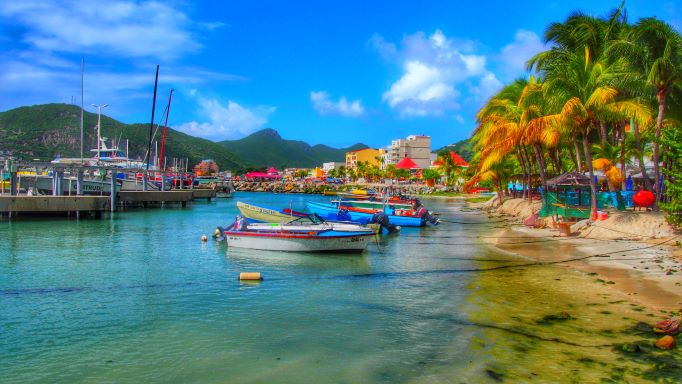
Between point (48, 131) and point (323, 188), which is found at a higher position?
point (48, 131)

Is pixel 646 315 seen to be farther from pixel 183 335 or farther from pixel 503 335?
pixel 183 335

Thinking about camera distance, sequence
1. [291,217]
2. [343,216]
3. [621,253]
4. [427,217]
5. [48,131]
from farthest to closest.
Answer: [48,131]
[427,217]
[343,216]
[291,217]
[621,253]

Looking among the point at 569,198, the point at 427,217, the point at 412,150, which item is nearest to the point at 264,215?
the point at 427,217

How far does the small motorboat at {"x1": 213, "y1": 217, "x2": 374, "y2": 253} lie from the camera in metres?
22.5

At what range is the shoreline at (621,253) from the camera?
13.9m

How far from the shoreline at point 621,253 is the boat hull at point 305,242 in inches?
281

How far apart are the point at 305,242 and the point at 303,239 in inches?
7.5

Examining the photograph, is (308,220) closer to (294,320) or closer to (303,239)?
(303,239)

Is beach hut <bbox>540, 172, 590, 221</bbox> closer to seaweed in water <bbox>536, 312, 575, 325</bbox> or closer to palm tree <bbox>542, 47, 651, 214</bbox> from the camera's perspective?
palm tree <bbox>542, 47, 651, 214</bbox>

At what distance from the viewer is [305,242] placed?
22.7m

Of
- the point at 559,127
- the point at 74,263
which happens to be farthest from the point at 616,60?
the point at 74,263

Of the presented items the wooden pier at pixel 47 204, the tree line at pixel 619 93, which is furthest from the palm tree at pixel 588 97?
the wooden pier at pixel 47 204

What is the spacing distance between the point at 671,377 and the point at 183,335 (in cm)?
996

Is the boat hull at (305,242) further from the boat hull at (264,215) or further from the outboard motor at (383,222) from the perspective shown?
the outboard motor at (383,222)
